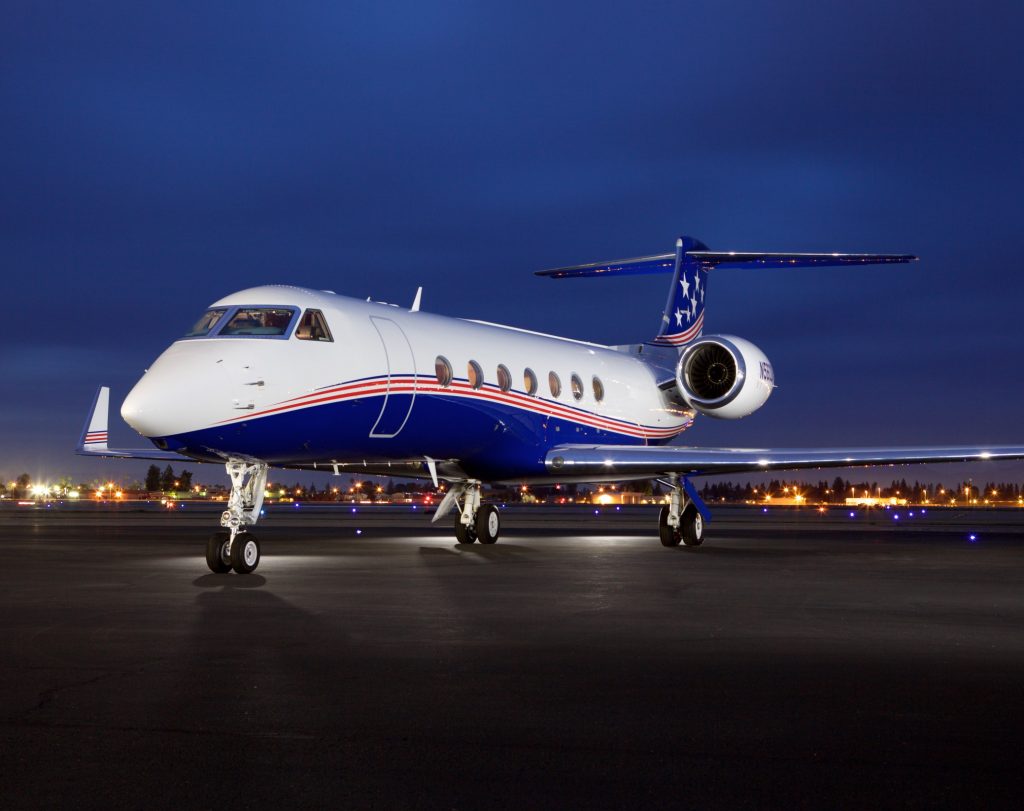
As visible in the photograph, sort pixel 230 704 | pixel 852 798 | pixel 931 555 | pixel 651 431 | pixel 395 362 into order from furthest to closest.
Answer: pixel 651 431 < pixel 931 555 < pixel 395 362 < pixel 230 704 < pixel 852 798

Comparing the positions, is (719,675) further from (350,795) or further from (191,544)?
(191,544)

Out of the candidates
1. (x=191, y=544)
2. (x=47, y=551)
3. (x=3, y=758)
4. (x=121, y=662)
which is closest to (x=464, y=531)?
(x=191, y=544)

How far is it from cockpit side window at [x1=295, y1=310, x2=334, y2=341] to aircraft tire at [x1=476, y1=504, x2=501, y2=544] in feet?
21.3

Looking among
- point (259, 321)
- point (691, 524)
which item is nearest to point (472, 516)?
point (691, 524)

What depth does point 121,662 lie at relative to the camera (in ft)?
24.8

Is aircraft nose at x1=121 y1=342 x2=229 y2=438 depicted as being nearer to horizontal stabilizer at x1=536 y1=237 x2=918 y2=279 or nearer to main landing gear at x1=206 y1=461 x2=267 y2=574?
main landing gear at x1=206 y1=461 x2=267 y2=574

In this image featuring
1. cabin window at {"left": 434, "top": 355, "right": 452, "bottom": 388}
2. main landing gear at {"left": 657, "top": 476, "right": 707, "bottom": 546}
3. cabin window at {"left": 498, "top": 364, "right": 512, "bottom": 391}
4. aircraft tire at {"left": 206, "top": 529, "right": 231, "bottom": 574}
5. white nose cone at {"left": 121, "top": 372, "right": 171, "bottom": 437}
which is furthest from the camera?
main landing gear at {"left": 657, "top": 476, "right": 707, "bottom": 546}

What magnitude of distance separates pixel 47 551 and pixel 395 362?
7.15 m

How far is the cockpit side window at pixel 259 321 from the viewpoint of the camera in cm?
1547

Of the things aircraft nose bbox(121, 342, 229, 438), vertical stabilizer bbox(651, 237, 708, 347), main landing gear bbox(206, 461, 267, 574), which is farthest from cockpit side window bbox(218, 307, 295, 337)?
vertical stabilizer bbox(651, 237, 708, 347)

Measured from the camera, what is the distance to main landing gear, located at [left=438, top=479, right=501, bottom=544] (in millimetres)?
21594

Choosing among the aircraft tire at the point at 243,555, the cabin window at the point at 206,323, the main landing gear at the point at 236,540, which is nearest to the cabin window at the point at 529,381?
the cabin window at the point at 206,323

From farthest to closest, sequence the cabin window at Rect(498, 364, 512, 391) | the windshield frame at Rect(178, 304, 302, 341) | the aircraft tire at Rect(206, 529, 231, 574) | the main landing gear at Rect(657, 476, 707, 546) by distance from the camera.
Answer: the main landing gear at Rect(657, 476, 707, 546) < the cabin window at Rect(498, 364, 512, 391) < the windshield frame at Rect(178, 304, 302, 341) < the aircraft tire at Rect(206, 529, 231, 574)

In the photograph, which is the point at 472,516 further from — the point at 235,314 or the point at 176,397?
the point at 176,397
